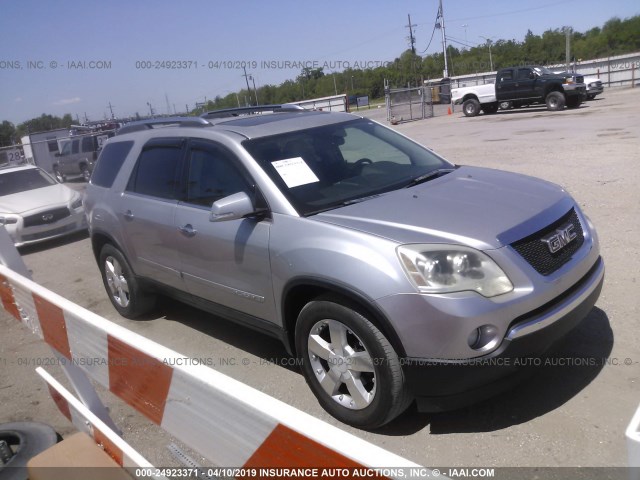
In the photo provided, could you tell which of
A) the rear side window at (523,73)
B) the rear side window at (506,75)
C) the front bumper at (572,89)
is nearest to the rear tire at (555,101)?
the front bumper at (572,89)

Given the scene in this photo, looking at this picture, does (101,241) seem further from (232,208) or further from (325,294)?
(325,294)

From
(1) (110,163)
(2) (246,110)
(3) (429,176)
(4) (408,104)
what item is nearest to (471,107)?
(4) (408,104)

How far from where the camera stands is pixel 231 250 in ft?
13.2

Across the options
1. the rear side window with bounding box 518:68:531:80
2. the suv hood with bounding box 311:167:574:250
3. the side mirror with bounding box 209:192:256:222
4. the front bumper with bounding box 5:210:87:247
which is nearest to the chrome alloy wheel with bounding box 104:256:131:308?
the side mirror with bounding box 209:192:256:222

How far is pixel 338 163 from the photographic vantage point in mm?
4293

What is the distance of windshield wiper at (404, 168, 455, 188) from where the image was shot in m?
4.15

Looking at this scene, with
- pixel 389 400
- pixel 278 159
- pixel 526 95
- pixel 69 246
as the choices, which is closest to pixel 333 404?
pixel 389 400

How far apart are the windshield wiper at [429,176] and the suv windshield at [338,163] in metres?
0.02

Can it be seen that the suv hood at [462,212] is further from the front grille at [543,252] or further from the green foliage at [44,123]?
the green foliage at [44,123]

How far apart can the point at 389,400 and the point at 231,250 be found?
1543 mm

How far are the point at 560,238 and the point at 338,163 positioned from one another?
64.7 inches

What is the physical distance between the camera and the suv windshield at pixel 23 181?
11281mm

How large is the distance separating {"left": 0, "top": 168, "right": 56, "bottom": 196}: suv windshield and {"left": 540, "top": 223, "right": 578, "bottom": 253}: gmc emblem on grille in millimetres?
10616

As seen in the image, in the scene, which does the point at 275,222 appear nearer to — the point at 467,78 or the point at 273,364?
the point at 273,364
